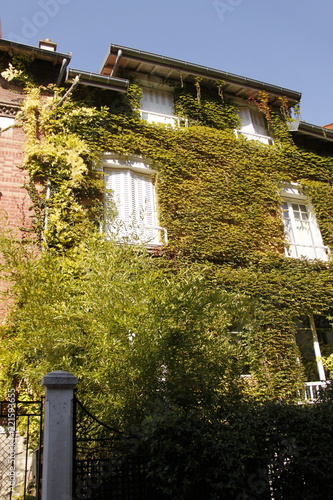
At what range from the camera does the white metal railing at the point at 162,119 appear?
37.9ft

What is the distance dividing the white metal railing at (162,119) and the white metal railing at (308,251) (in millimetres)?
4502

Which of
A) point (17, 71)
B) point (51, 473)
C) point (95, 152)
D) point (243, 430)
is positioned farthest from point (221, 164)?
point (51, 473)

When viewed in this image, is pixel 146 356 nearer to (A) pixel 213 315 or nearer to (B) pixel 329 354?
(A) pixel 213 315

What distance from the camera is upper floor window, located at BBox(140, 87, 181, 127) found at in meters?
11.6

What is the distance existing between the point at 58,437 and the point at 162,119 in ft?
31.0

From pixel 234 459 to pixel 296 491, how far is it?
34.3 inches

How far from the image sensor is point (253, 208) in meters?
11.3

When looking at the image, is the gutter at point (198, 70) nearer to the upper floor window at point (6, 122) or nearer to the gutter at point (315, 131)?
the gutter at point (315, 131)

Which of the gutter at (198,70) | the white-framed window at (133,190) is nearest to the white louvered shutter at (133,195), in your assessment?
the white-framed window at (133,190)

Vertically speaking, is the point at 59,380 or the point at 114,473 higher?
the point at 59,380

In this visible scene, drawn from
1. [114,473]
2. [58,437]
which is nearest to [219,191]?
[114,473]

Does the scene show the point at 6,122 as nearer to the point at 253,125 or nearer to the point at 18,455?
the point at 18,455

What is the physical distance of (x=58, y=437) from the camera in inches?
163

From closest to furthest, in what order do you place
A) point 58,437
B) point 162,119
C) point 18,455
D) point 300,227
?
point 58,437, point 18,455, point 162,119, point 300,227
